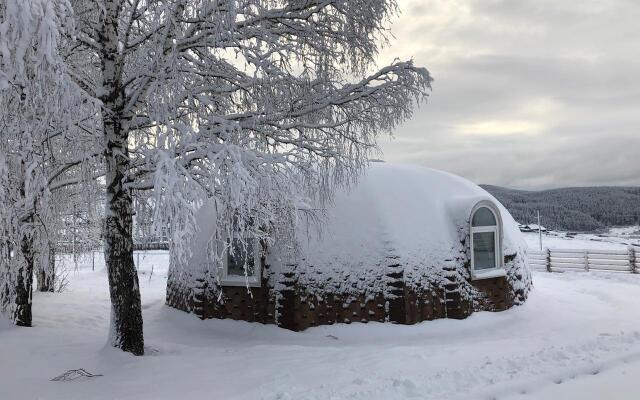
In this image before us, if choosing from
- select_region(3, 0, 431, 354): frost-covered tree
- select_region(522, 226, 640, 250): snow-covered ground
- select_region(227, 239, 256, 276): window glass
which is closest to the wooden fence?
select_region(227, 239, 256, 276): window glass

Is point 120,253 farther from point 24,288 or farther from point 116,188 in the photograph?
point 24,288

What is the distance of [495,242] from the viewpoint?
11.2 m

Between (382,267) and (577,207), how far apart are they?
104 m

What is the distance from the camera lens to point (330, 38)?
6.88 m

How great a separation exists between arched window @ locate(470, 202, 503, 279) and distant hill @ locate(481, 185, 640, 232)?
78.1m

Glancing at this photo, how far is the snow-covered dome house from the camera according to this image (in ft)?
32.4

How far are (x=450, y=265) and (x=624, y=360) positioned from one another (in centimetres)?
374

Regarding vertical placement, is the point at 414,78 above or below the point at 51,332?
above

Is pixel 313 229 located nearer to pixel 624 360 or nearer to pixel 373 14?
pixel 373 14

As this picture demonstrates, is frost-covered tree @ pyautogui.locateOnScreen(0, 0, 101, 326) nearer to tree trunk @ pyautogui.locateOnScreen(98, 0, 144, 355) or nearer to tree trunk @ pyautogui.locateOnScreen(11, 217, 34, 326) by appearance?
tree trunk @ pyautogui.locateOnScreen(98, 0, 144, 355)

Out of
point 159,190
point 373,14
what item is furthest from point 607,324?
point 159,190

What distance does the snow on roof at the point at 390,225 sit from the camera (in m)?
10.1

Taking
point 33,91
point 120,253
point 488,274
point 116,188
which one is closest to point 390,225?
point 488,274

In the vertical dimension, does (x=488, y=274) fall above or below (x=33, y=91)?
below
